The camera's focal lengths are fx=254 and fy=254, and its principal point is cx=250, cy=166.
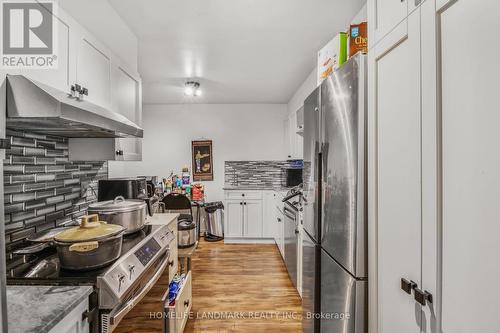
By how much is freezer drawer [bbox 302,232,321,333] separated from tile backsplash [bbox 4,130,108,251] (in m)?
1.66

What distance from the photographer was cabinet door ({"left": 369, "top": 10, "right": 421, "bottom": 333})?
2.58 feet

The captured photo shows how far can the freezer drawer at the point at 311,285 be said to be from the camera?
61.1 inches

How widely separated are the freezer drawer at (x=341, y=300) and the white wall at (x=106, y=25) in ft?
6.53

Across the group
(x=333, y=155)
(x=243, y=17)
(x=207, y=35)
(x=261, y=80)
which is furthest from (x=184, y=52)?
(x=333, y=155)

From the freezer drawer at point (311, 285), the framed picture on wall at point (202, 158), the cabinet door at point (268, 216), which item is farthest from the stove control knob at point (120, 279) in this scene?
the framed picture on wall at point (202, 158)

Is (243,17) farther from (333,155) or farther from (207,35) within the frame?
(333,155)

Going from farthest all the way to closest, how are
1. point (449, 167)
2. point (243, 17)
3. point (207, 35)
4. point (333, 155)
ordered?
point (207, 35)
point (243, 17)
point (333, 155)
point (449, 167)

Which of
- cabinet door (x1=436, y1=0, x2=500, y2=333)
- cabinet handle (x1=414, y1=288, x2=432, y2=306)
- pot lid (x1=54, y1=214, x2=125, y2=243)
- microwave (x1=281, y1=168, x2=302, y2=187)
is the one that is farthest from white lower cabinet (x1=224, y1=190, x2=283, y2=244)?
cabinet door (x1=436, y1=0, x2=500, y2=333)

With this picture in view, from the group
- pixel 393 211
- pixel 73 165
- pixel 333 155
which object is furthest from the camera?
pixel 73 165

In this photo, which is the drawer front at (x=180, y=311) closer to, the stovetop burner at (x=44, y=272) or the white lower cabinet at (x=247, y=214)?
the stovetop burner at (x=44, y=272)

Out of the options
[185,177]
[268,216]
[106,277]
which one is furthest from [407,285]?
[185,177]

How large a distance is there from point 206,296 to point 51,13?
253cm

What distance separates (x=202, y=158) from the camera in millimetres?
4895

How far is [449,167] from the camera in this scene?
657 millimetres
